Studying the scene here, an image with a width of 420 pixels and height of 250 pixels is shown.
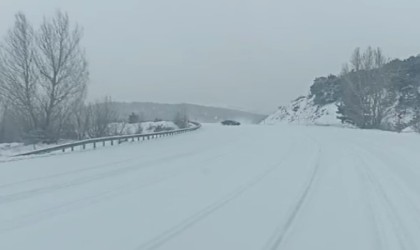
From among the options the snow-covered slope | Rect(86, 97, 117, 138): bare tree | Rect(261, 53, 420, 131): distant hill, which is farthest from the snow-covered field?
the snow-covered slope

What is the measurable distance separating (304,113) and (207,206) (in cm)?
14023

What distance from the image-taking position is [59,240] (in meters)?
8.28

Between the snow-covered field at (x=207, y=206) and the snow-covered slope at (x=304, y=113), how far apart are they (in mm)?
98225

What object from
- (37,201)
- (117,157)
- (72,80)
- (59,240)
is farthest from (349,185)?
(72,80)

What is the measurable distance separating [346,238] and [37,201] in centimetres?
648

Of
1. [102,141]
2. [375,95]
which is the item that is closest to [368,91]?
[375,95]

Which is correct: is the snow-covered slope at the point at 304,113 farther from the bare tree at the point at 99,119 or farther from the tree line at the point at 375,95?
the bare tree at the point at 99,119

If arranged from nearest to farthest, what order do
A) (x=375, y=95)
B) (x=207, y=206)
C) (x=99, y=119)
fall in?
(x=207, y=206), (x=99, y=119), (x=375, y=95)

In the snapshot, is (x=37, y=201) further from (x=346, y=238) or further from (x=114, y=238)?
(x=346, y=238)

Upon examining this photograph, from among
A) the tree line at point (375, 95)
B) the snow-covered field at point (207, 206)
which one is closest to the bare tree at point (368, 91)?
the tree line at point (375, 95)

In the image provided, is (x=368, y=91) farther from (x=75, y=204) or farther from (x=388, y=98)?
(x=75, y=204)

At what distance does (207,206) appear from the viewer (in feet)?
37.8

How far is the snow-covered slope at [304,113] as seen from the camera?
12753cm

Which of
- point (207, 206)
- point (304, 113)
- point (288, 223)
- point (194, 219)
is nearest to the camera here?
point (288, 223)
